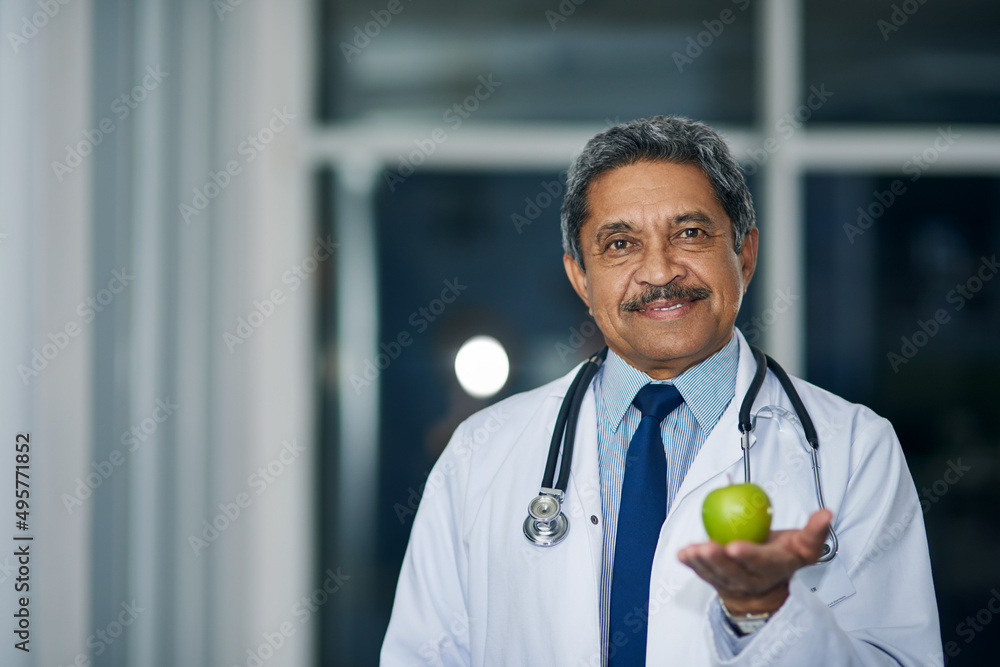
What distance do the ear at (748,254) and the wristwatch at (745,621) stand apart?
0.58m

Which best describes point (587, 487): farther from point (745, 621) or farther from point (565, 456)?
point (745, 621)

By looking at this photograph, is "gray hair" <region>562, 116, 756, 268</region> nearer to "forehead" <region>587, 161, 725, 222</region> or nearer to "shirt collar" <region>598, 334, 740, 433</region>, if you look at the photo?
"forehead" <region>587, 161, 725, 222</region>

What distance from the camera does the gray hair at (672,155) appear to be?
1.31 meters

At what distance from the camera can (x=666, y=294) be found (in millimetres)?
1269

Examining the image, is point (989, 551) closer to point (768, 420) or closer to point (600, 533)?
point (768, 420)

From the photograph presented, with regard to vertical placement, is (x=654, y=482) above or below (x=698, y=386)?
below

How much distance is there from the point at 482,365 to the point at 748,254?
1627 mm

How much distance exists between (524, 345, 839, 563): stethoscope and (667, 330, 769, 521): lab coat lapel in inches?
0.7

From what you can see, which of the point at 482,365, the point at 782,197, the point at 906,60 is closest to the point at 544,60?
the point at 782,197

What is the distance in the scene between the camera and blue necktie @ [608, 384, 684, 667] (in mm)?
1216

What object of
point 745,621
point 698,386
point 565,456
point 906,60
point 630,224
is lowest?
point 745,621

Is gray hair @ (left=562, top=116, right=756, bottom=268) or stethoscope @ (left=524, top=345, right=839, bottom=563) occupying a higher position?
gray hair @ (left=562, top=116, right=756, bottom=268)

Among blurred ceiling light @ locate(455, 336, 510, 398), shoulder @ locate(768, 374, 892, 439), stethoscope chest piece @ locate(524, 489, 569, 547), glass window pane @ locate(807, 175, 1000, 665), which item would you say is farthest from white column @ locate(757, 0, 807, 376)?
stethoscope chest piece @ locate(524, 489, 569, 547)

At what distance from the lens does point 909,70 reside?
298 cm
